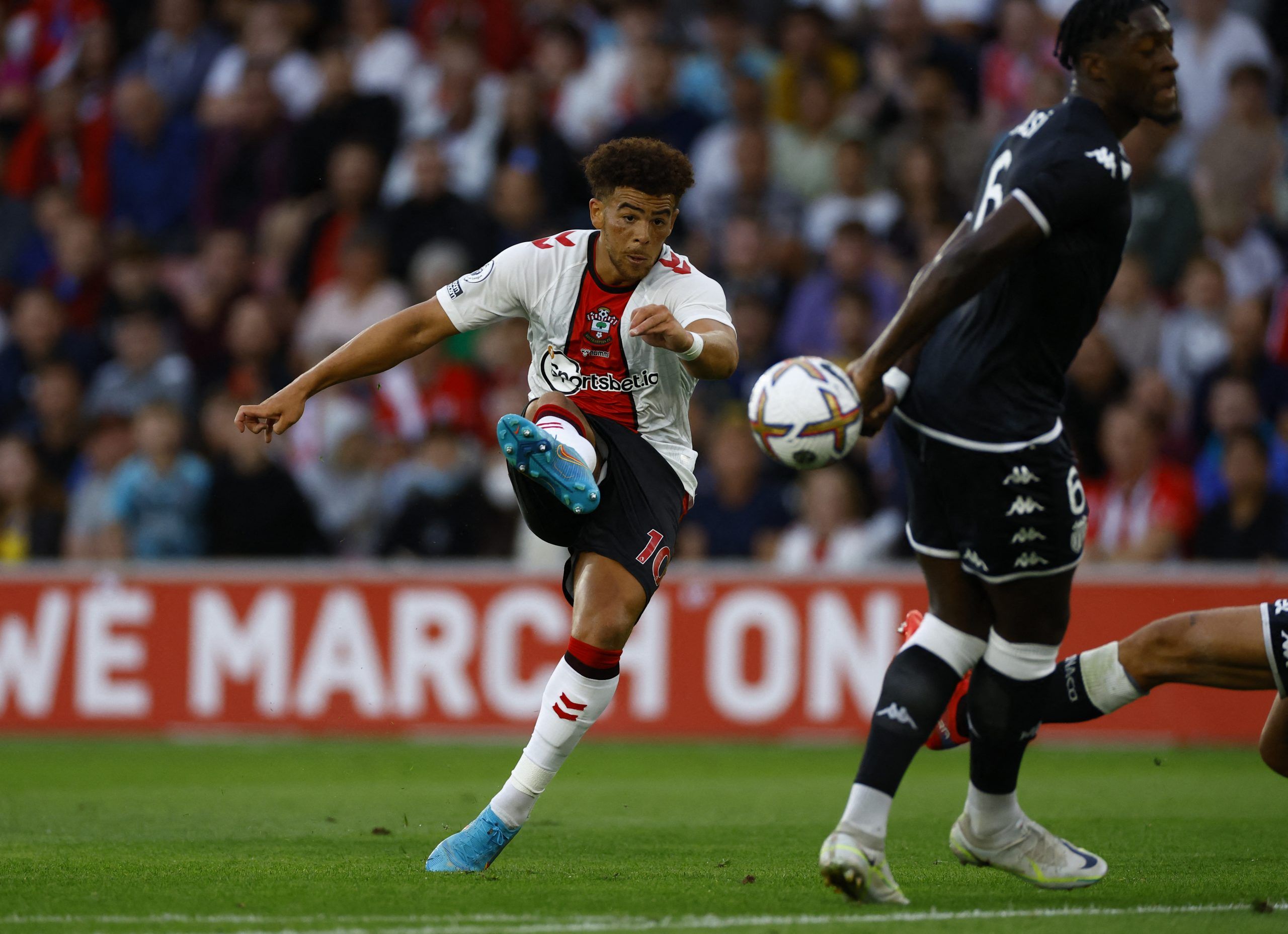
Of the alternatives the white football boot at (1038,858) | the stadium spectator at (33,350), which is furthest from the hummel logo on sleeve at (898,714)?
the stadium spectator at (33,350)

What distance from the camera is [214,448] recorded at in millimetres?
12773

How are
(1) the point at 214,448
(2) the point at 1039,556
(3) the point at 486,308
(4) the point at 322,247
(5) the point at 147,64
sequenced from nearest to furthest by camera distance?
(2) the point at 1039,556
(3) the point at 486,308
(1) the point at 214,448
(4) the point at 322,247
(5) the point at 147,64

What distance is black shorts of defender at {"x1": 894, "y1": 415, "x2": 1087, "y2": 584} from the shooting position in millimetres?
4734

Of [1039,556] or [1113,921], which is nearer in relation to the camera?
[1113,921]

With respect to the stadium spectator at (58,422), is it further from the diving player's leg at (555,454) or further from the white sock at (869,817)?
the white sock at (869,817)

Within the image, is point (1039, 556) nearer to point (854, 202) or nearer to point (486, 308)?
point (486, 308)

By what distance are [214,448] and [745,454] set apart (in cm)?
411

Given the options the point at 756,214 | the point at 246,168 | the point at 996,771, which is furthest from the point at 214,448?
the point at 996,771

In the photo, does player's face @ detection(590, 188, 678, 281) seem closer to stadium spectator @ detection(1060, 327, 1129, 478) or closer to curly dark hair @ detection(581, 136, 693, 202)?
curly dark hair @ detection(581, 136, 693, 202)

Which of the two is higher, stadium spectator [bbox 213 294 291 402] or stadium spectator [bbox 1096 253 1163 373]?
stadium spectator [bbox 1096 253 1163 373]

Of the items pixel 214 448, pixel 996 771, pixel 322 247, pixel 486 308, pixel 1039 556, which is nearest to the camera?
pixel 1039 556

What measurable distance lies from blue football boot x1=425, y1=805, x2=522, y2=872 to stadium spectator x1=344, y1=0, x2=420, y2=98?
34.9 feet

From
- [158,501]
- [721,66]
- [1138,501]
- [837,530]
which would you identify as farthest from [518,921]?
[721,66]

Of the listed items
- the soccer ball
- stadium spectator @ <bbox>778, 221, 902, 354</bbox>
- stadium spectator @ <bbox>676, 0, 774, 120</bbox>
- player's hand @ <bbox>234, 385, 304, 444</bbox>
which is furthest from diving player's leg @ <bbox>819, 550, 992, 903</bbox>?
stadium spectator @ <bbox>676, 0, 774, 120</bbox>
